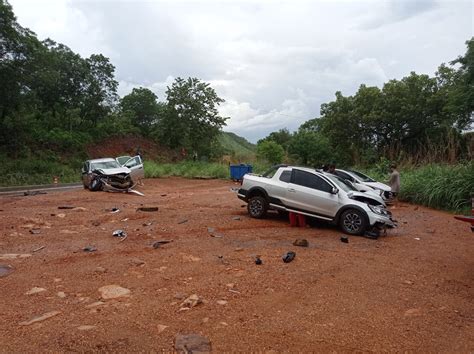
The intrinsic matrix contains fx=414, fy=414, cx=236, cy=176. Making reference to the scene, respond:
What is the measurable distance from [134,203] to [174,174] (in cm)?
1665

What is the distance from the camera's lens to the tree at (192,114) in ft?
123

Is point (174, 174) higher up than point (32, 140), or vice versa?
point (32, 140)

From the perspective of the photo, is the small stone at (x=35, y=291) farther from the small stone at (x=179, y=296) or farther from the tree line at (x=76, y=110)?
the tree line at (x=76, y=110)

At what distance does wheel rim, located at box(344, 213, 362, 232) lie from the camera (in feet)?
33.8

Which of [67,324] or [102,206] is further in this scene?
[102,206]

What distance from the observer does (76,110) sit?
3956cm

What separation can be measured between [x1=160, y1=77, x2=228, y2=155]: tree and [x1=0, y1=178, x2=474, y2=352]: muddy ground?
90.4ft

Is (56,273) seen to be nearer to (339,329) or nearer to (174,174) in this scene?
(339,329)

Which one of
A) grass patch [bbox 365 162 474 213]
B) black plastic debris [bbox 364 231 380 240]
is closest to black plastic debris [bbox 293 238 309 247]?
black plastic debris [bbox 364 231 380 240]

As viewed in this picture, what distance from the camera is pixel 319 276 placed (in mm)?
6793

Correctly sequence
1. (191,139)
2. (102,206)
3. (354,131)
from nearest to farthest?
(102,206)
(354,131)
(191,139)

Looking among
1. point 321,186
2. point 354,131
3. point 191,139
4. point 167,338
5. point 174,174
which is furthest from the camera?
point 191,139

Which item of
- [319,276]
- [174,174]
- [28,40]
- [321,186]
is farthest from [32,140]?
[319,276]

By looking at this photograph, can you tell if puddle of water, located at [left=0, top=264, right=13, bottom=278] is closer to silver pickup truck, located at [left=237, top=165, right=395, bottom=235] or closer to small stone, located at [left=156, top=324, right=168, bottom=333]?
small stone, located at [left=156, top=324, right=168, bottom=333]
